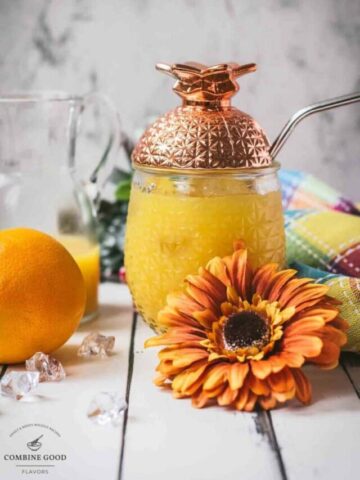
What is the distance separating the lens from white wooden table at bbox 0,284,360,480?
73cm

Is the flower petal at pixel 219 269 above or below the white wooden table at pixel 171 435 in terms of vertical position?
above

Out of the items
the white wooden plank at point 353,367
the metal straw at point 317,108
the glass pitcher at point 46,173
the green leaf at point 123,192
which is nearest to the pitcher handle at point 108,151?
the glass pitcher at point 46,173

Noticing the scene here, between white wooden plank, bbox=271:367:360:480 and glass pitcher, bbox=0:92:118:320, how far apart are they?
41 cm

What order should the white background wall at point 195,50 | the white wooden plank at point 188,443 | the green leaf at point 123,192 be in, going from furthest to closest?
the white background wall at point 195,50 < the green leaf at point 123,192 < the white wooden plank at point 188,443

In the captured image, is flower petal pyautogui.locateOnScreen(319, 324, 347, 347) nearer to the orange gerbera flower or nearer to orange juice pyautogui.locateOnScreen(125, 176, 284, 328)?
the orange gerbera flower

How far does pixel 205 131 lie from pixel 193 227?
0.11 m

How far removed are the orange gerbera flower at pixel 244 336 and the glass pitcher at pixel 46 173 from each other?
0.90ft

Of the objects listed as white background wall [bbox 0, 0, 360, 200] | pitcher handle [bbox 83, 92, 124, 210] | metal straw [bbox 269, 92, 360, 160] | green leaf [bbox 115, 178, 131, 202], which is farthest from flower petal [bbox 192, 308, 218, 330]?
white background wall [bbox 0, 0, 360, 200]

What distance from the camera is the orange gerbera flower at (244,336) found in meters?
0.84

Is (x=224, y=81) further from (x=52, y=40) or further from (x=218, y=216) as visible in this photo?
(x=52, y=40)

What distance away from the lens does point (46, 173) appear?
1.13 m

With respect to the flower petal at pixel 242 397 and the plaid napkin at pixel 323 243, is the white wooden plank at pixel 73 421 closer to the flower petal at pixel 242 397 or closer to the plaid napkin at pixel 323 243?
the flower petal at pixel 242 397

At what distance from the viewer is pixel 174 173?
0.95 metres

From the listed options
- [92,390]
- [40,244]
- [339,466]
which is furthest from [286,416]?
[40,244]
